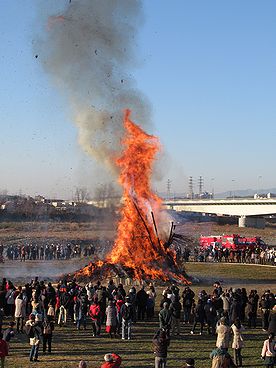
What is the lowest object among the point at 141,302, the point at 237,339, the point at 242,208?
the point at 237,339

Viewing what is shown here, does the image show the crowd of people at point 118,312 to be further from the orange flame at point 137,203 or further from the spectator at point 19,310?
the orange flame at point 137,203

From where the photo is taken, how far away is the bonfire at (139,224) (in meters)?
32.6

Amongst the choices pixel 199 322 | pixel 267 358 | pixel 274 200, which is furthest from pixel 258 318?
pixel 274 200

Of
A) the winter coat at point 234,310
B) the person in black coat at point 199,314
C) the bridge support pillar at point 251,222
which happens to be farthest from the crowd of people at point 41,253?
the bridge support pillar at point 251,222

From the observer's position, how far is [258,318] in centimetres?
2381

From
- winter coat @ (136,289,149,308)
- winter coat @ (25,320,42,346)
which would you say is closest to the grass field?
winter coat @ (25,320,42,346)

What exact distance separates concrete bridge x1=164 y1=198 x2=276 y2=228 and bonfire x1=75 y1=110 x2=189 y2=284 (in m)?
56.8

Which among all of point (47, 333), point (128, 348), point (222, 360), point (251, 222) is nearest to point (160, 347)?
point (222, 360)

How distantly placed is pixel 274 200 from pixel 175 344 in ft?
257

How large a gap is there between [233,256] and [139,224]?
16.2m

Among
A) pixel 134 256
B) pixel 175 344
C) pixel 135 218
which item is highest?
pixel 135 218

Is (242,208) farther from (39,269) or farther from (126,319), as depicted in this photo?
(126,319)

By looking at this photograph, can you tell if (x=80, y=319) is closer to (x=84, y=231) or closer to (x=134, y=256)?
(x=134, y=256)

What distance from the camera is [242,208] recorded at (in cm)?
9962
